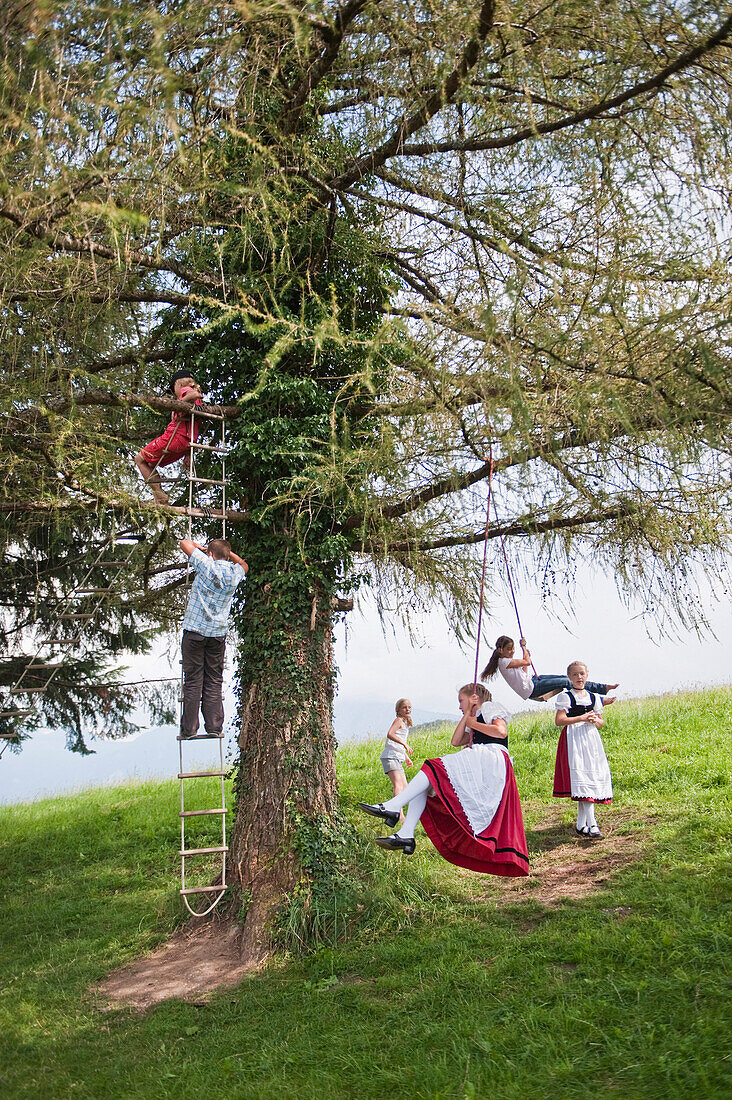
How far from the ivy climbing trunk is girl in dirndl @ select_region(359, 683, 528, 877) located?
4.57ft

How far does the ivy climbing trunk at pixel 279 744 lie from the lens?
7.29 meters

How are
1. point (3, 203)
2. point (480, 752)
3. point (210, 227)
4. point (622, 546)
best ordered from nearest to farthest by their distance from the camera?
point (3, 203), point (480, 752), point (622, 546), point (210, 227)

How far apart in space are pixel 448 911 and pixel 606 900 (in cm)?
129

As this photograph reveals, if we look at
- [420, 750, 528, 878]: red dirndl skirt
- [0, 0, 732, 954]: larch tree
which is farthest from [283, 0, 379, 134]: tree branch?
[420, 750, 528, 878]: red dirndl skirt

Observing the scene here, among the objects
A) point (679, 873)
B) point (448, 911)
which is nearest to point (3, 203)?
point (448, 911)

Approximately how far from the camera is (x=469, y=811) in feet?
19.7

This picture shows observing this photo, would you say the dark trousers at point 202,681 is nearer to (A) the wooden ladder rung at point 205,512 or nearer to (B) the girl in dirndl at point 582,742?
(A) the wooden ladder rung at point 205,512

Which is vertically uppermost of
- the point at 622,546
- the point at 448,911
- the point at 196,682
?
the point at 622,546

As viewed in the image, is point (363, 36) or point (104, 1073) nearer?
point (104, 1073)

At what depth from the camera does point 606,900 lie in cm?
666

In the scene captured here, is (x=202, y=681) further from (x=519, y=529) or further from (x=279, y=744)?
(x=519, y=529)

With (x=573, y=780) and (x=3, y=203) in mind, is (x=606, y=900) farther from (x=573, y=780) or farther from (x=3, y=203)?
(x=3, y=203)

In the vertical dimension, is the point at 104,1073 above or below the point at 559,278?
below

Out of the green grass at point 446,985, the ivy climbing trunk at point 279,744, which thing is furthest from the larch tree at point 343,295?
the green grass at point 446,985
